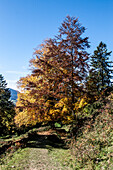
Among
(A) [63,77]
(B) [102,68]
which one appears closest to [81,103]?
(A) [63,77]

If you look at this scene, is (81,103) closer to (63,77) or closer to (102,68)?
(63,77)

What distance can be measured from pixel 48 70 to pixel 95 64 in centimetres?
1729

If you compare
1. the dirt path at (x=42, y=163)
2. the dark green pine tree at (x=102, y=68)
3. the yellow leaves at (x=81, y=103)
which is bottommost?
the dirt path at (x=42, y=163)

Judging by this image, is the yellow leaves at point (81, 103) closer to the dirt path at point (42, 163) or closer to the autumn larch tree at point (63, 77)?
the autumn larch tree at point (63, 77)

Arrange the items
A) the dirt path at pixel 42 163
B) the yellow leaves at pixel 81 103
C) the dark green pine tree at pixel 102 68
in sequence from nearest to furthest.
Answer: the dirt path at pixel 42 163 → the yellow leaves at pixel 81 103 → the dark green pine tree at pixel 102 68

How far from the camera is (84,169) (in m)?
5.90

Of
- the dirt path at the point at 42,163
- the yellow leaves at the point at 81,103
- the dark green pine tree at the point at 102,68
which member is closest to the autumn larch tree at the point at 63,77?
the yellow leaves at the point at 81,103

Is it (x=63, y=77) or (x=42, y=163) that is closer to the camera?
(x=42, y=163)

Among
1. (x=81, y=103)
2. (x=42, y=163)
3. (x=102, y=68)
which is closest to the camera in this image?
(x=42, y=163)

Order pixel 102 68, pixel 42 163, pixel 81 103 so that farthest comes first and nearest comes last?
pixel 102 68 < pixel 81 103 < pixel 42 163

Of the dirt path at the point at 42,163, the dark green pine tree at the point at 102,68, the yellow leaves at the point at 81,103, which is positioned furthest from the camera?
the dark green pine tree at the point at 102,68

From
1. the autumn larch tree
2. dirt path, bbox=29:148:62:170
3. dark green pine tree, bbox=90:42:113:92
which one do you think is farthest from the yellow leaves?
dark green pine tree, bbox=90:42:113:92

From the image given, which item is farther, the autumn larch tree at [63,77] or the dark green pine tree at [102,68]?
the dark green pine tree at [102,68]

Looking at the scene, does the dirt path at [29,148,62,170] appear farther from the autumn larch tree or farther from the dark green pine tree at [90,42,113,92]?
the dark green pine tree at [90,42,113,92]
